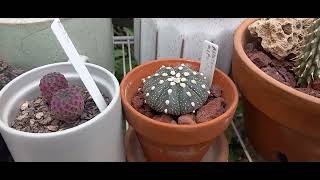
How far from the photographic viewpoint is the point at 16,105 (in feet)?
2.58

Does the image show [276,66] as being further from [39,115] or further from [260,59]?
[39,115]

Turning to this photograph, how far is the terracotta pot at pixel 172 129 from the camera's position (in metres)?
0.75

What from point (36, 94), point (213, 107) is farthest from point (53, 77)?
point (213, 107)

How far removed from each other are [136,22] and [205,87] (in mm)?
392

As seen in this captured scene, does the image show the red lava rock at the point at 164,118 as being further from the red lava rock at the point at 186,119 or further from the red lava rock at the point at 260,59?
the red lava rock at the point at 260,59

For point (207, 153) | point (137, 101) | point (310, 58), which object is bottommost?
point (207, 153)

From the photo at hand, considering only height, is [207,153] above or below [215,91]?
below

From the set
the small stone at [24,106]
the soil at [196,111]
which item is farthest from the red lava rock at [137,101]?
the small stone at [24,106]

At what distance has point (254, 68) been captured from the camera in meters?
0.80

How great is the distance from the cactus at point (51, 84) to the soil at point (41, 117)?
35 millimetres

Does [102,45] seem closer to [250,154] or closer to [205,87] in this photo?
[205,87]

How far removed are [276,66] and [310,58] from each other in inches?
3.4

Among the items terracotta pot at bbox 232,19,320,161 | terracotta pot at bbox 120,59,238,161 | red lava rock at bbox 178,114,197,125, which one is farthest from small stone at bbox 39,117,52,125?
terracotta pot at bbox 232,19,320,161

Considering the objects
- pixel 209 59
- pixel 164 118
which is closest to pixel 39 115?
pixel 164 118
